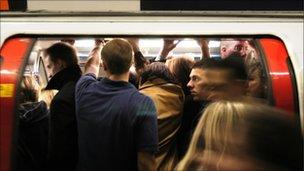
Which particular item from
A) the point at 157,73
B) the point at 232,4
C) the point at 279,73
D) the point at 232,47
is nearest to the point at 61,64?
the point at 157,73

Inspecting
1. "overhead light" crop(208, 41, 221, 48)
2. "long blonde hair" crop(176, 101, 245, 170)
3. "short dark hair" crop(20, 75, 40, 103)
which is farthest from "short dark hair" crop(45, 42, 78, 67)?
"long blonde hair" crop(176, 101, 245, 170)

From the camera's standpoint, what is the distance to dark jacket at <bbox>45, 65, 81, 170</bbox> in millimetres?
2219

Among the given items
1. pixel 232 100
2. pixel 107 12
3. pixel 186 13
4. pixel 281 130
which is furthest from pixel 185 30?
pixel 281 130

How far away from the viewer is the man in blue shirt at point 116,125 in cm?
205

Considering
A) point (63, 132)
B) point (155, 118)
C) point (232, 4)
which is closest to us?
point (155, 118)

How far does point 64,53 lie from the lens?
2471 millimetres

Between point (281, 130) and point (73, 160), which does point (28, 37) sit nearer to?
point (73, 160)

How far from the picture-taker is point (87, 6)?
231 cm

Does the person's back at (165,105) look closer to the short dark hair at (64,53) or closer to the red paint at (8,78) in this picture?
the short dark hair at (64,53)

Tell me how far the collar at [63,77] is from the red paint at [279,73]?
0.98 metres

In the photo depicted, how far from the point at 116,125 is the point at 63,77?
1.73ft

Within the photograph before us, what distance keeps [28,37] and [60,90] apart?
386 millimetres

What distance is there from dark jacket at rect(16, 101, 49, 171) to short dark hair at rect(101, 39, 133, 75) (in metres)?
0.51

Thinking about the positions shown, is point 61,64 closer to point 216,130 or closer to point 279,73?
point 279,73
